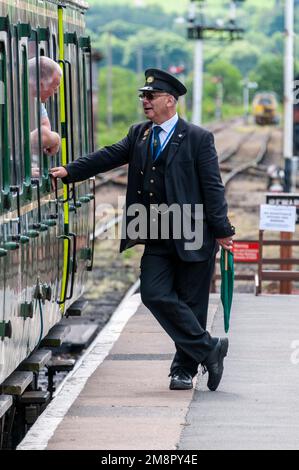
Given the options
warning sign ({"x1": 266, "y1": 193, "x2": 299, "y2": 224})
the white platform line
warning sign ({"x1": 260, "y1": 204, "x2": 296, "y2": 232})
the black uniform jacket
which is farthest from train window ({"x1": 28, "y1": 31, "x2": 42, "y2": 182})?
warning sign ({"x1": 266, "y1": 193, "x2": 299, "y2": 224})

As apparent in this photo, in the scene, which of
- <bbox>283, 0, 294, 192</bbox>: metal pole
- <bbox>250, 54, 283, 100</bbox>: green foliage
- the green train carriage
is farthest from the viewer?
<bbox>250, 54, 283, 100</bbox>: green foliage

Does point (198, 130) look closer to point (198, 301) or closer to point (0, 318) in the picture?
point (198, 301)

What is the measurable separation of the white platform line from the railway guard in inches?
32.1

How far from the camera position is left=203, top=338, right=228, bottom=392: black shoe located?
9906mm

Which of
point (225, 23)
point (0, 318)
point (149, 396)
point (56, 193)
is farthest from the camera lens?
point (225, 23)

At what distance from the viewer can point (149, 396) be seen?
9898mm

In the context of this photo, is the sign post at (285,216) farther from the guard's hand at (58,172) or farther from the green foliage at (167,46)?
the green foliage at (167,46)

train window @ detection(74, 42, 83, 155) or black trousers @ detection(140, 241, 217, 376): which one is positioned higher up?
train window @ detection(74, 42, 83, 155)

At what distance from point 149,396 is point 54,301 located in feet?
5.03

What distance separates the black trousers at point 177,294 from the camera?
31.9ft

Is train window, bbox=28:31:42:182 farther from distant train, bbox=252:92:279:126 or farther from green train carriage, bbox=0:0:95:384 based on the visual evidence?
distant train, bbox=252:92:279:126

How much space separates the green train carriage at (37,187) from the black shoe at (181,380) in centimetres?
96

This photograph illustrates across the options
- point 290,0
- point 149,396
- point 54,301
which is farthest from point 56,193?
point 290,0
